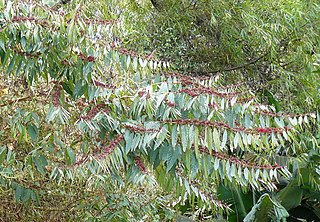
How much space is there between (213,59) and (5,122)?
221 cm

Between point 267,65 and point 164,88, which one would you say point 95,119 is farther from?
point 267,65

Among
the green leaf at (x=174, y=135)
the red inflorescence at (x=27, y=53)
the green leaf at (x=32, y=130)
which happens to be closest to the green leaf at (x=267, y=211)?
the green leaf at (x=174, y=135)

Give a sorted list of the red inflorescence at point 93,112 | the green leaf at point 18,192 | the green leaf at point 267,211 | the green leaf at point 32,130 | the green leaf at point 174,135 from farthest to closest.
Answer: the green leaf at point 267,211 < the green leaf at point 18,192 < the green leaf at point 32,130 < the red inflorescence at point 93,112 < the green leaf at point 174,135

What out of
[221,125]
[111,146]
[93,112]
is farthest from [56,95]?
Answer: [221,125]

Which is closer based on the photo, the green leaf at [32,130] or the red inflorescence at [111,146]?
the red inflorescence at [111,146]

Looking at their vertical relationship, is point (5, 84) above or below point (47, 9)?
below

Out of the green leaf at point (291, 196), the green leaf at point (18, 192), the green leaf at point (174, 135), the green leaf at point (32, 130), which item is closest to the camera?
the green leaf at point (174, 135)

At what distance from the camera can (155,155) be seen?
4.89ft

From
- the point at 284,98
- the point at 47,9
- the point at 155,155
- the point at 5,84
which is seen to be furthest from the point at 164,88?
the point at 284,98

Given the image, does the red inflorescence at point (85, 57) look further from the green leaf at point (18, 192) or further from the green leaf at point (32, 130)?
the green leaf at point (18, 192)

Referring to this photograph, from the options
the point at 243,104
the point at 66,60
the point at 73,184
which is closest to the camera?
the point at 243,104

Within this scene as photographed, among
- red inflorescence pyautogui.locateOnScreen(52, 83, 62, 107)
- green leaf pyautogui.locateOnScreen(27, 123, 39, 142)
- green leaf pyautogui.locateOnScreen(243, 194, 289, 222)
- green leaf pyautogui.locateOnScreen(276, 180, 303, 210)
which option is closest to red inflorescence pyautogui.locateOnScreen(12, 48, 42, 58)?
red inflorescence pyautogui.locateOnScreen(52, 83, 62, 107)

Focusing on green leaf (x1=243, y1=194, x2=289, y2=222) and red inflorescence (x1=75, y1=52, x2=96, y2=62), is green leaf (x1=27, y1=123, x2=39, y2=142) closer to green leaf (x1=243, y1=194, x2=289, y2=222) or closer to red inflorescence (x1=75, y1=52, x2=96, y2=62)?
red inflorescence (x1=75, y1=52, x2=96, y2=62)

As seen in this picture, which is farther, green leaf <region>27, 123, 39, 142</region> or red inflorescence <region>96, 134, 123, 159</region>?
green leaf <region>27, 123, 39, 142</region>
